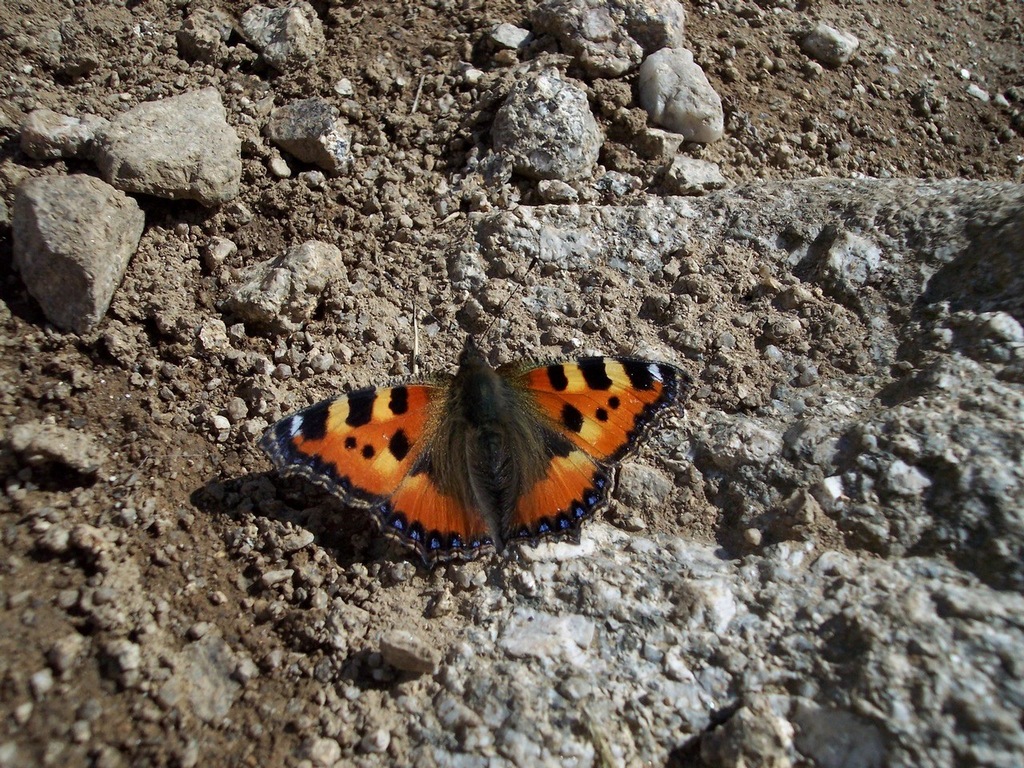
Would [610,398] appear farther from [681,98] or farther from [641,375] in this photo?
[681,98]

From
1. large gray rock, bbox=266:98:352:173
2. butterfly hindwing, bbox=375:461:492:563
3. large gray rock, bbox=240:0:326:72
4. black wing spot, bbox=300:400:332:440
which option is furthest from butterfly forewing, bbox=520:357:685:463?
large gray rock, bbox=240:0:326:72

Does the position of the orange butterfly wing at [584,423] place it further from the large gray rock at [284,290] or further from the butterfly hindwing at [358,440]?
the large gray rock at [284,290]

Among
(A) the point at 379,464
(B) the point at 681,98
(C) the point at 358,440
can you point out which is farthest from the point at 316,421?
(B) the point at 681,98

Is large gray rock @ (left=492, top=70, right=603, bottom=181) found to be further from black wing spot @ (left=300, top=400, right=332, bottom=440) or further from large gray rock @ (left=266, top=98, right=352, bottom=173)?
black wing spot @ (left=300, top=400, right=332, bottom=440)

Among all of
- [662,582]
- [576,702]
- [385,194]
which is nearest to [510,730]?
[576,702]

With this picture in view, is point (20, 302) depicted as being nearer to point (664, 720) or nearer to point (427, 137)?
point (427, 137)
